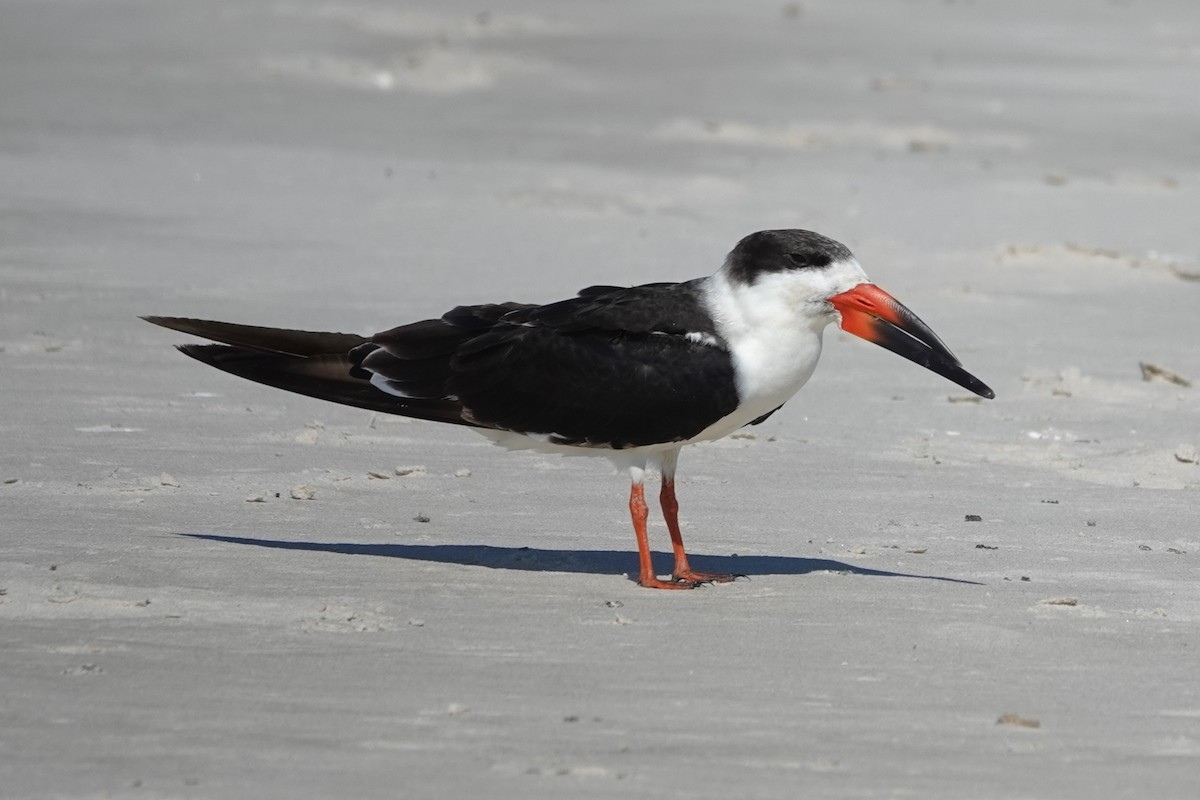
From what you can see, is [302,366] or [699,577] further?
[302,366]

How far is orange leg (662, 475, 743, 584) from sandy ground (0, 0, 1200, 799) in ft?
0.35

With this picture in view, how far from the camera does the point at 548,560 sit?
6.08 meters

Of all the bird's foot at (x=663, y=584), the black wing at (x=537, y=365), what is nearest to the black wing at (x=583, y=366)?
the black wing at (x=537, y=365)

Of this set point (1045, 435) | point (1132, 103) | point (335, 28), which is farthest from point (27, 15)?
point (1045, 435)

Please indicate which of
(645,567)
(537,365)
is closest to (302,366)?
(537,365)

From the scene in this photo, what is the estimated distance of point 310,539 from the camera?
6.12 metres

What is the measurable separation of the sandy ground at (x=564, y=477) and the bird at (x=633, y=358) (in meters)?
0.44

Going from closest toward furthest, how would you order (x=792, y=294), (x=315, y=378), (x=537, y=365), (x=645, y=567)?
(x=792, y=294)
(x=645, y=567)
(x=537, y=365)
(x=315, y=378)

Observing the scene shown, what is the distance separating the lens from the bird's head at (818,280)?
578cm

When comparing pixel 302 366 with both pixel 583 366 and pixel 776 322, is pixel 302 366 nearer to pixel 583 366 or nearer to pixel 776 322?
pixel 583 366

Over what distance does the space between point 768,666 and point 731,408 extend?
113 centimetres

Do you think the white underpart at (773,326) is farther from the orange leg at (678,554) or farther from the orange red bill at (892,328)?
the orange leg at (678,554)

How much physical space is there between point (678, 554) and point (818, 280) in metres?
0.97

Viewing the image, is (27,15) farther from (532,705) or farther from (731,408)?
(532,705)
